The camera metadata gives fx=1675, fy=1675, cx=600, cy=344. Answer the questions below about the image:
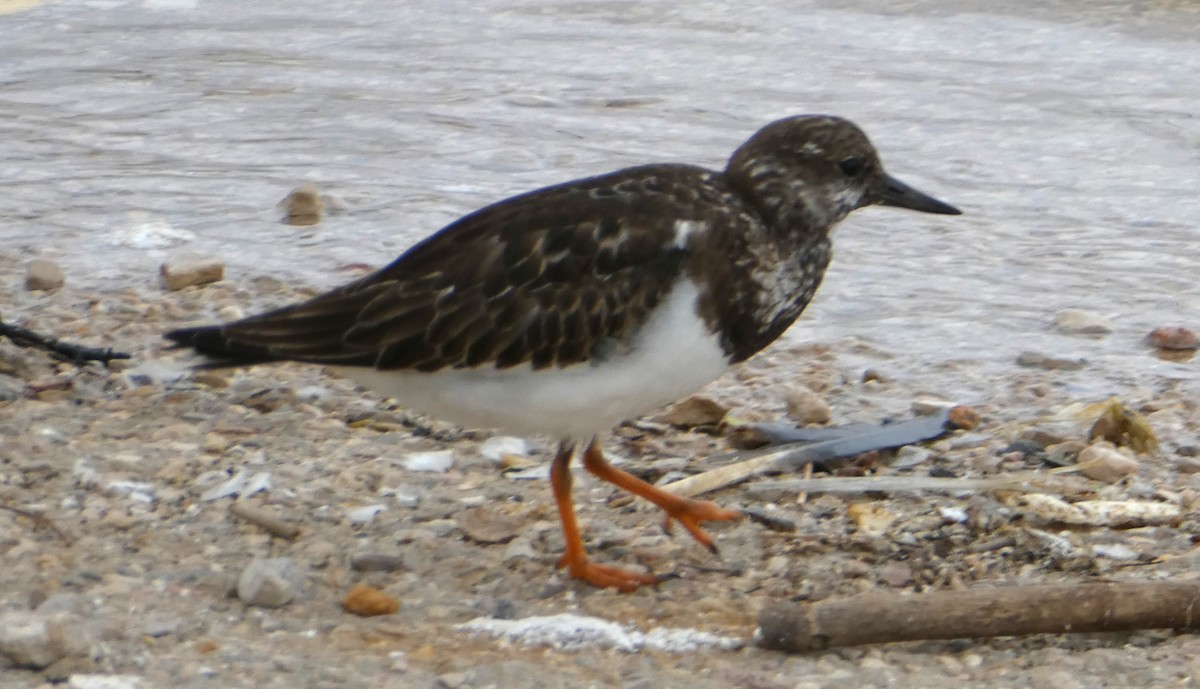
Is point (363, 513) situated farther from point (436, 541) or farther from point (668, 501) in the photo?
point (668, 501)

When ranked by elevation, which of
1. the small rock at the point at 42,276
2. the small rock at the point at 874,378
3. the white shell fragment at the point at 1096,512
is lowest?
the small rock at the point at 874,378

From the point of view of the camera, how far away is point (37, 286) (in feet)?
16.7

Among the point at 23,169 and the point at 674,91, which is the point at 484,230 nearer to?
the point at 23,169

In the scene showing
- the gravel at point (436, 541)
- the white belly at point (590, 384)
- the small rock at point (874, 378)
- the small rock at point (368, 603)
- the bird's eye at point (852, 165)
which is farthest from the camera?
the small rock at point (874, 378)

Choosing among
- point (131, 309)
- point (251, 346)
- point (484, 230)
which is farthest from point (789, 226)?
point (131, 309)

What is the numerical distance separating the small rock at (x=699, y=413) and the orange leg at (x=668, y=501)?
0.55 meters

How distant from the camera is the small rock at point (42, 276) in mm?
5102

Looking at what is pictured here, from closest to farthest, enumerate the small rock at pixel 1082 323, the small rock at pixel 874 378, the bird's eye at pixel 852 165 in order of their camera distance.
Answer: the bird's eye at pixel 852 165 → the small rock at pixel 874 378 → the small rock at pixel 1082 323

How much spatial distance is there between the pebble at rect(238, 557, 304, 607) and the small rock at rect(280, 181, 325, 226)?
8.95ft

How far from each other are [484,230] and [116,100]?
425cm

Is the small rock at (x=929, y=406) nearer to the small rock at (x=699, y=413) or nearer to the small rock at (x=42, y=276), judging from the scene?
the small rock at (x=699, y=413)

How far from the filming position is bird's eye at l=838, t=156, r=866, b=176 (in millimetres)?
3938

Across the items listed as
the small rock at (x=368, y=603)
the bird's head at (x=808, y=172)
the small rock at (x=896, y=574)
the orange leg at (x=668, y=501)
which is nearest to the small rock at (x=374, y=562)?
the small rock at (x=368, y=603)

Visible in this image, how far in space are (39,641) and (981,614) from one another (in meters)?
1.65
